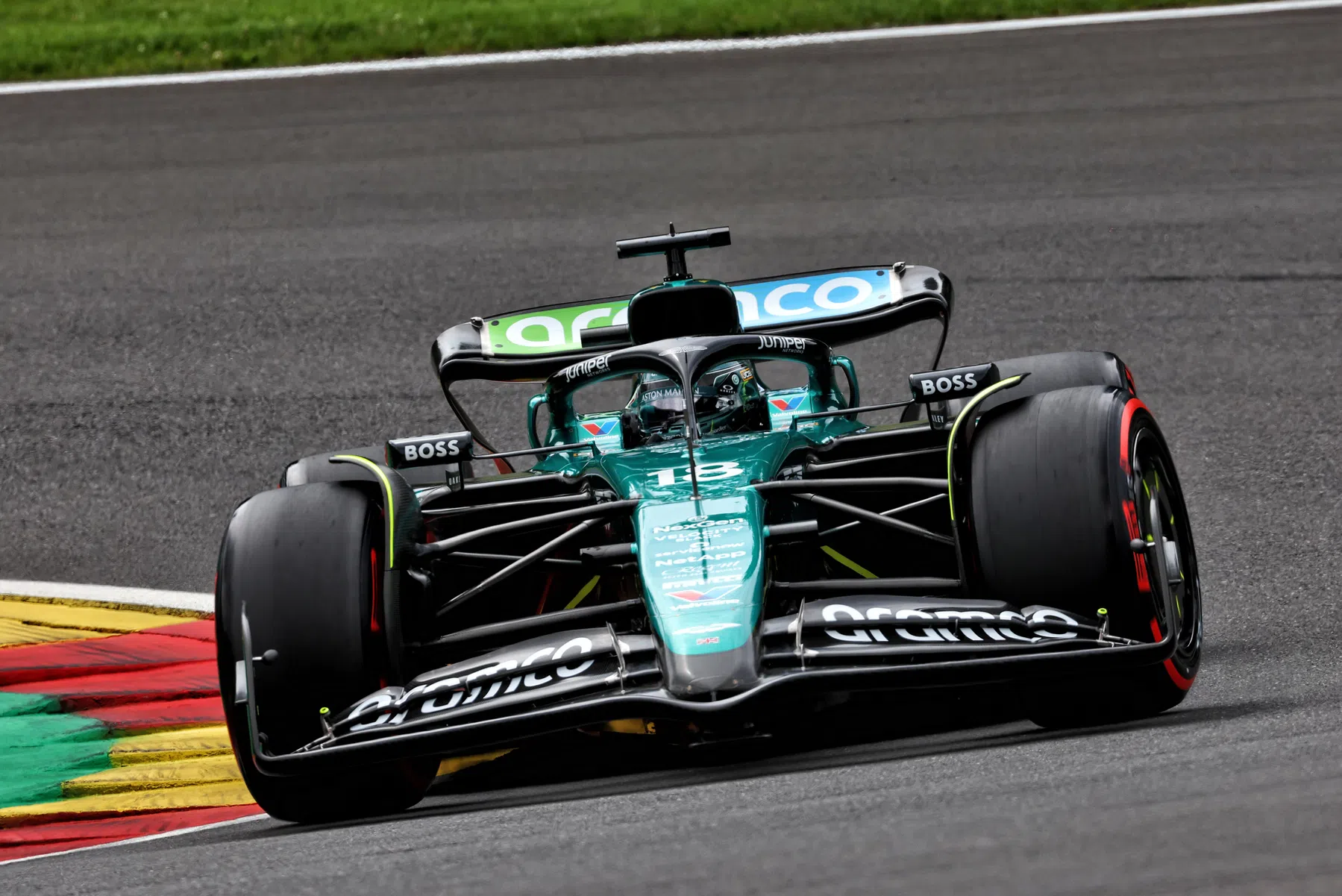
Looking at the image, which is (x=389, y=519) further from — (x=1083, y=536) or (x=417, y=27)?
(x=417, y=27)

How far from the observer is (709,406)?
566 cm

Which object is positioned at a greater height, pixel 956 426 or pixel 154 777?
pixel 956 426

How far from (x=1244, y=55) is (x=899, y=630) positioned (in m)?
8.69

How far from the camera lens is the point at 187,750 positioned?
5555mm

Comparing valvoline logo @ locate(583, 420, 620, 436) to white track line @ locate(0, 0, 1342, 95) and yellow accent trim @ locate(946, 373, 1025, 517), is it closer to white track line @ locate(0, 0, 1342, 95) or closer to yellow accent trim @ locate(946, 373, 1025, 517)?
yellow accent trim @ locate(946, 373, 1025, 517)

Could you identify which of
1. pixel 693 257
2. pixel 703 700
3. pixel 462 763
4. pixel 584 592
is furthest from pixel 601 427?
pixel 693 257

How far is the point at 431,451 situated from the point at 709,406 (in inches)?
36.7

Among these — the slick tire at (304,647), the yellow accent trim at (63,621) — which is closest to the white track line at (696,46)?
the yellow accent trim at (63,621)

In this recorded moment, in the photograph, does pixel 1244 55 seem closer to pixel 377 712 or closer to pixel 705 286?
pixel 705 286

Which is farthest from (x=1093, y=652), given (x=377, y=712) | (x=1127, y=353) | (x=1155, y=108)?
(x=1155, y=108)

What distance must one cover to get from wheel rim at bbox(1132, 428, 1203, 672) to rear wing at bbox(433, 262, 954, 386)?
1470mm

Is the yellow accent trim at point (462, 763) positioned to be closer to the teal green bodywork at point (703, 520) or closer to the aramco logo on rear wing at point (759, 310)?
the teal green bodywork at point (703, 520)

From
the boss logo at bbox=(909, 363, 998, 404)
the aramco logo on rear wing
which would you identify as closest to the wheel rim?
the boss logo at bbox=(909, 363, 998, 404)

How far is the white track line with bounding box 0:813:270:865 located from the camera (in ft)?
14.6
